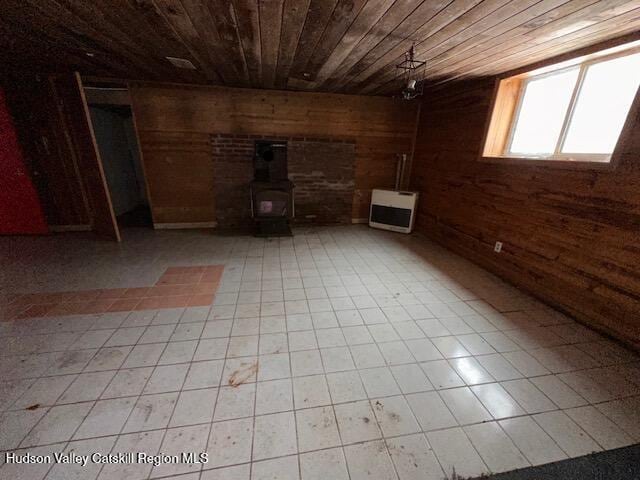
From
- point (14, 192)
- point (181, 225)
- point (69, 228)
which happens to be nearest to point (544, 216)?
point (181, 225)

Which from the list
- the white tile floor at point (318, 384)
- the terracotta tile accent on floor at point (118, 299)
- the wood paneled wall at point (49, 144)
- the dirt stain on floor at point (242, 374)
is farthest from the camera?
the wood paneled wall at point (49, 144)

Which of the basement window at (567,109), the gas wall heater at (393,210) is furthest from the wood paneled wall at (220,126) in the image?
the basement window at (567,109)

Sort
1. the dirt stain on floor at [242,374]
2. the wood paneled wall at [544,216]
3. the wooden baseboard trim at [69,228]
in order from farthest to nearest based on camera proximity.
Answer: the wooden baseboard trim at [69,228]
the wood paneled wall at [544,216]
the dirt stain on floor at [242,374]

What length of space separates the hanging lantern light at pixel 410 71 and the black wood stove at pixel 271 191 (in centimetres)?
200

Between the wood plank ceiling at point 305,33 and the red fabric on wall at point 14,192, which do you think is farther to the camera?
the red fabric on wall at point 14,192

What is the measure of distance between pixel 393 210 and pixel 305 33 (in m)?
3.00

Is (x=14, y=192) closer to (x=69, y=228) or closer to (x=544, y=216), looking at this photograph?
(x=69, y=228)

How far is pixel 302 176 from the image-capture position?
450 cm

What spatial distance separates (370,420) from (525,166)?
2.81 metres

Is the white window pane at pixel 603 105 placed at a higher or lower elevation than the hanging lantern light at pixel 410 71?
lower

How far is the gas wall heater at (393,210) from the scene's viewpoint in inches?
168

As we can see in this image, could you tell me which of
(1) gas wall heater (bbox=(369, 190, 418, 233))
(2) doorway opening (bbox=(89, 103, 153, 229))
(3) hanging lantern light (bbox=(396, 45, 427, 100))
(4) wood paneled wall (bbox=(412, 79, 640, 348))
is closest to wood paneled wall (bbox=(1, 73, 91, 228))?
(2) doorway opening (bbox=(89, 103, 153, 229))

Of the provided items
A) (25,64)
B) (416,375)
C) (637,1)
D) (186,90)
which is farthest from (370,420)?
(25,64)

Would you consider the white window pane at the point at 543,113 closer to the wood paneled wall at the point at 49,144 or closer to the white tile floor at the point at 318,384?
the white tile floor at the point at 318,384
